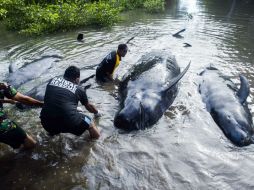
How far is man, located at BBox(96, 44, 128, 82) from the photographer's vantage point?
8414 millimetres

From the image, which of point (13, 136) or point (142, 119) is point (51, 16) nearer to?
point (142, 119)

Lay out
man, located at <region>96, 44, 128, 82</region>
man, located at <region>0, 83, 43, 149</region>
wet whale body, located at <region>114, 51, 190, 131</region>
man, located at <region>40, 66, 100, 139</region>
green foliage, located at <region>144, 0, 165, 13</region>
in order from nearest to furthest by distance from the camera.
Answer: man, located at <region>0, 83, 43, 149</region> < man, located at <region>40, 66, 100, 139</region> < wet whale body, located at <region>114, 51, 190, 131</region> < man, located at <region>96, 44, 128, 82</region> < green foliage, located at <region>144, 0, 165, 13</region>

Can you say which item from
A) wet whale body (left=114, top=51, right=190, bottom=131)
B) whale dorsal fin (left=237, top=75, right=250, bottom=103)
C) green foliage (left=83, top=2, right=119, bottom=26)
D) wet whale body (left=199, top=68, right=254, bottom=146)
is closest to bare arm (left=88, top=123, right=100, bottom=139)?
wet whale body (left=114, top=51, right=190, bottom=131)

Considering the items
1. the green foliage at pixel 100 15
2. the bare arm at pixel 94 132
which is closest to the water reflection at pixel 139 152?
the bare arm at pixel 94 132

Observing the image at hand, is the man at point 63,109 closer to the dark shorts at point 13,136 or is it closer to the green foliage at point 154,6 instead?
the dark shorts at point 13,136

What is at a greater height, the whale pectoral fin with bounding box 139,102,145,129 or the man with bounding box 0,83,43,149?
the man with bounding box 0,83,43,149

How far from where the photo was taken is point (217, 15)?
17391 mm

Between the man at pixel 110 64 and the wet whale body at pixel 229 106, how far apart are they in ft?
7.39

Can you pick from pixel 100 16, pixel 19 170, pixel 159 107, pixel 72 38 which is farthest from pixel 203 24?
pixel 19 170

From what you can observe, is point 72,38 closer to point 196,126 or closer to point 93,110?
point 93,110

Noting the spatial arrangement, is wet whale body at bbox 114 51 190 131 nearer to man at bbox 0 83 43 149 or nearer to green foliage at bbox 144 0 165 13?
man at bbox 0 83 43 149

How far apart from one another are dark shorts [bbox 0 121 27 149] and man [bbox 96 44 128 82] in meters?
3.58

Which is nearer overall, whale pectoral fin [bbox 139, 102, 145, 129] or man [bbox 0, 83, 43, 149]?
man [bbox 0, 83, 43, 149]

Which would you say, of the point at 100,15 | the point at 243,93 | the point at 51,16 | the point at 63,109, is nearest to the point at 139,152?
the point at 63,109
